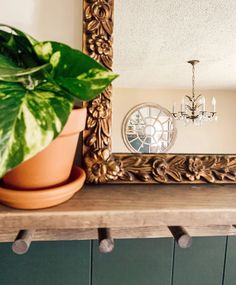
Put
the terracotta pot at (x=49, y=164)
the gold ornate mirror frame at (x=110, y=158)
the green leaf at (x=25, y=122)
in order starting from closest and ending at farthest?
1. the green leaf at (x=25, y=122)
2. the terracotta pot at (x=49, y=164)
3. the gold ornate mirror frame at (x=110, y=158)

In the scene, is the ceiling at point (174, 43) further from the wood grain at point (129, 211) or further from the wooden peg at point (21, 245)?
the wooden peg at point (21, 245)

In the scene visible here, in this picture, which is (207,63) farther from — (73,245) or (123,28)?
(73,245)

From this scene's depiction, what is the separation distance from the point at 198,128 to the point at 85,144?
314 millimetres

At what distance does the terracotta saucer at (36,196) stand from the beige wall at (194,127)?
0.19 meters

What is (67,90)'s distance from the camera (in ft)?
1.45

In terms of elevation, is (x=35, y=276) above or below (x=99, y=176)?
below

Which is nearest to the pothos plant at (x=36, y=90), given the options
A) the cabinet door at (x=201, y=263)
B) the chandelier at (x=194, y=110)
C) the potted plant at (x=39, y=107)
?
the potted plant at (x=39, y=107)

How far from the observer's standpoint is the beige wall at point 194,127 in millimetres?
643

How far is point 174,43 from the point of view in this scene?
2.09ft

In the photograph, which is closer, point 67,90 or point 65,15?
point 67,90

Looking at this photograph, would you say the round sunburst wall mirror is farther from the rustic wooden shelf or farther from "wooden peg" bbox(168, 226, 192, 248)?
"wooden peg" bbox(168, 226, 192, 248)

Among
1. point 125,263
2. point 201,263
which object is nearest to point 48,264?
point 125,263

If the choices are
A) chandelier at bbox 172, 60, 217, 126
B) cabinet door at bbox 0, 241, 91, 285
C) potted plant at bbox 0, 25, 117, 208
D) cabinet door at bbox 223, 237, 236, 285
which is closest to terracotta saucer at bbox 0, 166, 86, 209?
potted plant at bbox 0, 25, 117, 208

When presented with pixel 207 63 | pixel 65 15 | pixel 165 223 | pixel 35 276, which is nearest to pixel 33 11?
pixel 65 15
